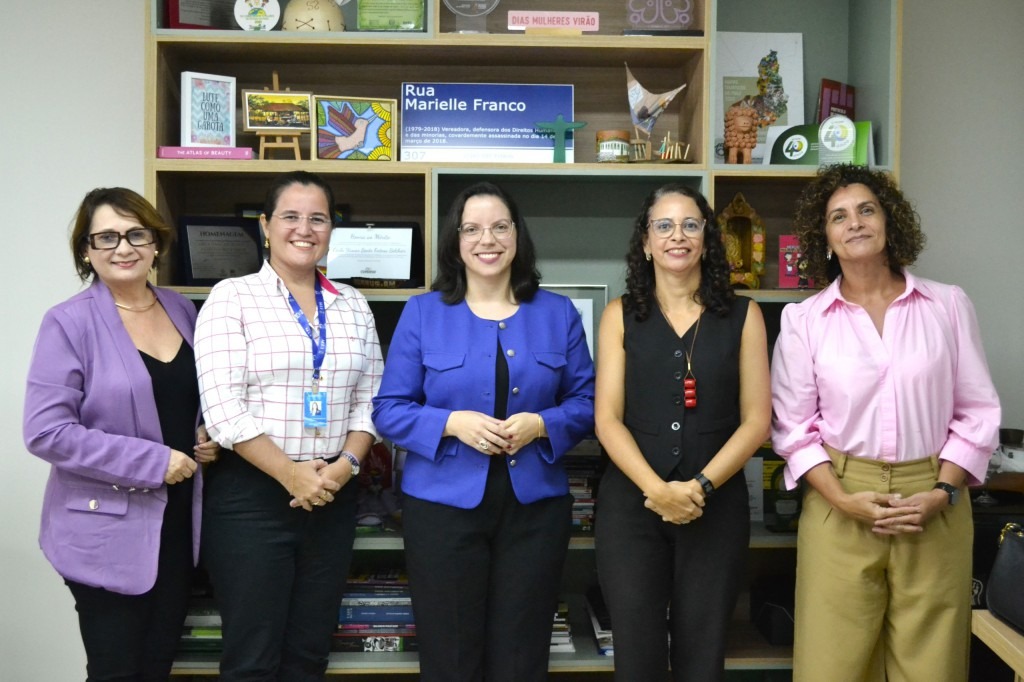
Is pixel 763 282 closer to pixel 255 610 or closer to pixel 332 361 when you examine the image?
pixel 332 361

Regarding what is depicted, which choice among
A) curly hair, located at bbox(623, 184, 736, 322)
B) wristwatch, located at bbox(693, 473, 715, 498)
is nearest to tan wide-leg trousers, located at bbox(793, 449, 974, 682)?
→ wristwatch, located at bbox(693, 473, 715, 498)

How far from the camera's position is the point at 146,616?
196cm

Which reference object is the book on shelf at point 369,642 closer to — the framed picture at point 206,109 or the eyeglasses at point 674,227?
the eyeglasses at point 674,227

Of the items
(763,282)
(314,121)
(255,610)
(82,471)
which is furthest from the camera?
(763,282)

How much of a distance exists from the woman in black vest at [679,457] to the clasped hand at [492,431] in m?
0.20

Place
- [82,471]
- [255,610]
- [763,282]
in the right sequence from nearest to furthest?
[82,471], [255,610], [763,282]

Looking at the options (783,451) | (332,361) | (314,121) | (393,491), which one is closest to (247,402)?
(332,361)

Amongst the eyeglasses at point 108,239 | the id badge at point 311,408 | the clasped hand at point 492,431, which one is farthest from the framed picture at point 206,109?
the clasped hand at point 492,431

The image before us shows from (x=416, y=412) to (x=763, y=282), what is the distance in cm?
146

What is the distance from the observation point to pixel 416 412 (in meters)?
2.04

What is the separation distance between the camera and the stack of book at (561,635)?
2514 millimetres

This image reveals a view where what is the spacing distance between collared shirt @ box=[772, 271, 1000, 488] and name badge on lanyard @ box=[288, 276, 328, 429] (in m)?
1.19

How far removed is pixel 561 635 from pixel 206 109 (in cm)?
198

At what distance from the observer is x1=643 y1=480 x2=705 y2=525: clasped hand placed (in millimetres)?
1922
